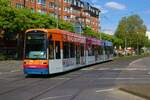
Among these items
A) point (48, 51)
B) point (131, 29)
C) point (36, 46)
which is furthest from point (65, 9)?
point (48, 51)

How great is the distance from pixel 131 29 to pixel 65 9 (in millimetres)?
36712

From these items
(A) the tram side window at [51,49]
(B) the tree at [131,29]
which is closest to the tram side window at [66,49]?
(A) the tram side window at [51,49]

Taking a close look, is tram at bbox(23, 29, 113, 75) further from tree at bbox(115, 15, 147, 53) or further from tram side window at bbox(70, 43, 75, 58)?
tree at bbox(115, 15, 147, 53)

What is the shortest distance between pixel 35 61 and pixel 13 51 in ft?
200

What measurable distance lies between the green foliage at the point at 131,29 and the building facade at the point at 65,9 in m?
13.5

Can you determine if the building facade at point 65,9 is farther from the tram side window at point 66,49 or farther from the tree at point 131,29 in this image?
the tram side window at point 66,49

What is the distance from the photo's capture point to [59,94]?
789 inches

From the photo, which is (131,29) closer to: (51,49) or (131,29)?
(131,29)

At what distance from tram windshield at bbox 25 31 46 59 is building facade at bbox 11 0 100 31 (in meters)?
72.4

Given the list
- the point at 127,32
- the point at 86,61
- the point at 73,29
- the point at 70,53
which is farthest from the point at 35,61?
the point at 127,32

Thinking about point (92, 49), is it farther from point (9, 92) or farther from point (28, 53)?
point (9, 92)

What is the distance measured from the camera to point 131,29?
547 feet

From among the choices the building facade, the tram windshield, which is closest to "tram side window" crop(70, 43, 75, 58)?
the tram windshield

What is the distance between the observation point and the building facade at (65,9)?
113 meters
